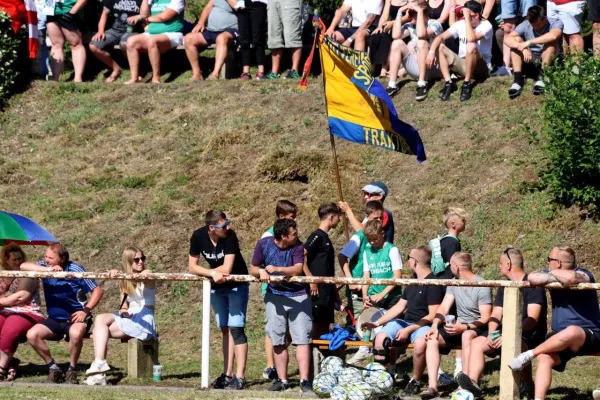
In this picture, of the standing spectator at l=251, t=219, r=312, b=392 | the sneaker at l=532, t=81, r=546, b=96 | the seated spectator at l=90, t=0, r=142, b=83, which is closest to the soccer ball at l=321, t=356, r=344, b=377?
the standing spectator at l=251, t=219, r=312, b=392

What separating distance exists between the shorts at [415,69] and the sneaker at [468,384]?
8431 mm

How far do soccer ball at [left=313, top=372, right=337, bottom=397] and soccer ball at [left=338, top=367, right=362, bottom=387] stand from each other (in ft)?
0.28

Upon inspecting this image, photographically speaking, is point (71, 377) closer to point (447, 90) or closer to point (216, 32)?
point (447, 90)

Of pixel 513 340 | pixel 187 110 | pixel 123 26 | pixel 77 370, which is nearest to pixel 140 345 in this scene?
pixel 77 370

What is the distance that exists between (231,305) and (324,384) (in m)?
1.49

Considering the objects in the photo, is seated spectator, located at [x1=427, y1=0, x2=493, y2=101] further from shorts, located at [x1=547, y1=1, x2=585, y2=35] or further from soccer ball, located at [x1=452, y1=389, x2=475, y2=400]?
soccer ball, located at [x1=452, y1=389, x2=475, y2=400]

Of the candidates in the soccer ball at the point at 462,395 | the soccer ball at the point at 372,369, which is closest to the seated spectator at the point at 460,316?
the soccer ball at the point at 372,369

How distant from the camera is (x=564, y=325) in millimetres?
11070

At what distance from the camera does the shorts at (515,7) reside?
734 inches

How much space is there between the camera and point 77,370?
43.8 ft

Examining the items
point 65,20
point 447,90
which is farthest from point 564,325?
point 65,20

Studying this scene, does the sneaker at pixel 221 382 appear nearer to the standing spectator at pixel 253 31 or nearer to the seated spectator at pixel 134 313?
the seated spectator at pixel 134 313

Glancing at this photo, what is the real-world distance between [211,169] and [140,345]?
20.3ft

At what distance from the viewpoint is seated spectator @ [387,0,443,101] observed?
60.4 ft
